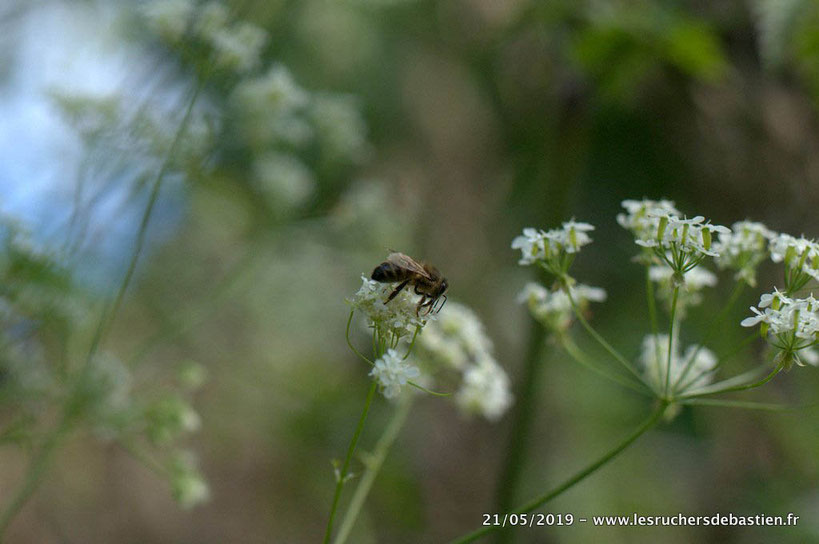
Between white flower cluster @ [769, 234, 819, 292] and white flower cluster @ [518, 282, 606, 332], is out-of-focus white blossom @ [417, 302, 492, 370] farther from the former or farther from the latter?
white flower cluster @ [769, 234, 819, 292]

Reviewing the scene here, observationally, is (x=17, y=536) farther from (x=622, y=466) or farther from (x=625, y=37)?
(x=625, y=37)

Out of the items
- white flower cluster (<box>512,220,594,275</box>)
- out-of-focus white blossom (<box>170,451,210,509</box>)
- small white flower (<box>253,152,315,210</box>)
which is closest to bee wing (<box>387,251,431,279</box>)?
white flower cluster (<box>512,220,594,275</box>)

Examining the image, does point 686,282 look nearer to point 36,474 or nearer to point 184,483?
point 184,483

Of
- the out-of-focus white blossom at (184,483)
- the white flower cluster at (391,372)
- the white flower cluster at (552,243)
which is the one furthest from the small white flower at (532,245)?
the out-of-focus white blossom at (184,483)

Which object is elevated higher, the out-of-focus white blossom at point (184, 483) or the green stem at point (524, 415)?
the green stem at point (524, 415)

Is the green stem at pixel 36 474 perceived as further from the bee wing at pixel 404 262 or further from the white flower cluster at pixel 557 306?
the white flower cluster at pixel 557 306

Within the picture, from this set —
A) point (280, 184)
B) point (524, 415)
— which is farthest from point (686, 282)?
point (280, 184)

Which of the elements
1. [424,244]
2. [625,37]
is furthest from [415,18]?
[625,37]

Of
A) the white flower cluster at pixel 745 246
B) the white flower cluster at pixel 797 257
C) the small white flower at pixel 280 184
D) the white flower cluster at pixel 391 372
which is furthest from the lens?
the small white flower at pixel 280 184
